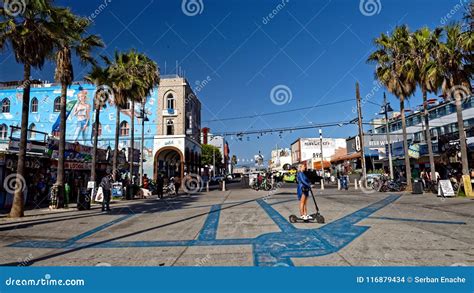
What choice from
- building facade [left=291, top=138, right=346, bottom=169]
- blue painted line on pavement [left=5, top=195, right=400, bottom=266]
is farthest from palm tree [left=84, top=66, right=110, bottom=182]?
building facade [left=291, top=138, right=346, bottom=169]

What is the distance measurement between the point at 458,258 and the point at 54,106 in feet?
147

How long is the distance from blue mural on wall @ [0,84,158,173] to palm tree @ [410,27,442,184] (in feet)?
100

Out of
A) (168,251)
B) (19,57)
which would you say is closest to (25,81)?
(19,57)

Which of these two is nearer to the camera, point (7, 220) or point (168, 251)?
point (168, 251)

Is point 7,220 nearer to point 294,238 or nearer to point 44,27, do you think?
point 44,27

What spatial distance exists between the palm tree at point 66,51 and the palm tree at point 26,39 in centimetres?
64

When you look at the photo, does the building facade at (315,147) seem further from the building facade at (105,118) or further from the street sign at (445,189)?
the street sign at (445,189)

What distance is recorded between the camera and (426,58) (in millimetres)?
19578

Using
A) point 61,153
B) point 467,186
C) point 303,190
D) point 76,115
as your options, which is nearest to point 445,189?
point 467,186

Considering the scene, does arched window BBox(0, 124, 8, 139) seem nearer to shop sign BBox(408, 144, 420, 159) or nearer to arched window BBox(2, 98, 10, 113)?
arched window BBox(2, 98, 10, 113)

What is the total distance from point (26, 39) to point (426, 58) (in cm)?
2155

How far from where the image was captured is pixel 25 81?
12297mm

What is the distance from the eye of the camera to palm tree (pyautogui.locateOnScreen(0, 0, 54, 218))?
11.7 metres
